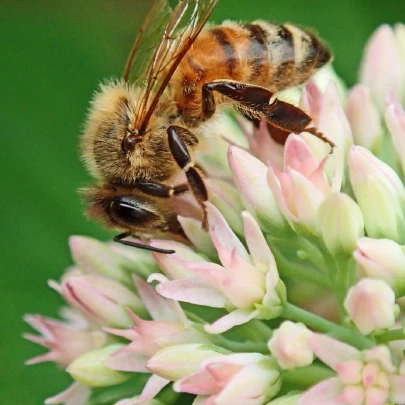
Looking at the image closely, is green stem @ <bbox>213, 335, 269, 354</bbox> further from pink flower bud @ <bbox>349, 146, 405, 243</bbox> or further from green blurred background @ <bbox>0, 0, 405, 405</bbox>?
green blurred background @ <bbox>0, 0, 405, 405</bbox>

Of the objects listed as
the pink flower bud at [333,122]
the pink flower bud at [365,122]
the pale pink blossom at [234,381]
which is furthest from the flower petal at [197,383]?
the pink flower bud at [365,122]

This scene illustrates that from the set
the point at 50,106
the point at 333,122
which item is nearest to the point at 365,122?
the point at 333,122

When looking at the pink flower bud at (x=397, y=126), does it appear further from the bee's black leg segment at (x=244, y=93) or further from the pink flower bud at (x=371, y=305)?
the pink flower bud at (x=371, y=305)

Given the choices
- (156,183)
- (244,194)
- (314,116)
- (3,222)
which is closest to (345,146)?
(314,116)

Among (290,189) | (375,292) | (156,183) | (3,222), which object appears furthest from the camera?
(3,222)

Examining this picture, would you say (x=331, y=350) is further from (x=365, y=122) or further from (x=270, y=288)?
(x=365, y=122)

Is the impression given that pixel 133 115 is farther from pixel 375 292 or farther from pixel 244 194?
pixel 375 292
